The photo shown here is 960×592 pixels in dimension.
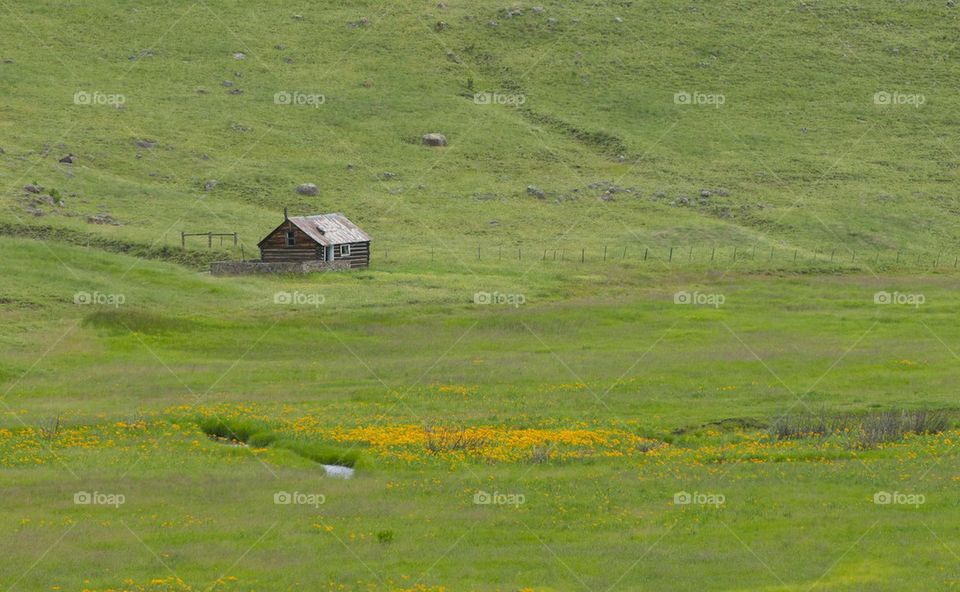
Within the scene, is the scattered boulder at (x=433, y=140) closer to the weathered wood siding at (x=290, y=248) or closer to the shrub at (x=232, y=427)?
the weathered wood siding at (x=290, y=248)

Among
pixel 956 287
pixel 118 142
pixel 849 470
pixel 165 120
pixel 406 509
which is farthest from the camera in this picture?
pixel 165 120

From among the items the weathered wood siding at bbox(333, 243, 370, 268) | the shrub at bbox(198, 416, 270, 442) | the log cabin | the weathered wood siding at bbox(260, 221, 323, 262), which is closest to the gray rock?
the log cabin

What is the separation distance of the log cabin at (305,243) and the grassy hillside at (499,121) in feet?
25.8

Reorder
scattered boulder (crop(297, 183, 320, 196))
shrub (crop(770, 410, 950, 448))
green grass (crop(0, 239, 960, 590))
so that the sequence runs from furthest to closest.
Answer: scattered boulder (crop(297, 183, 320, 196)) → shrub (crop(770, 410, 950, 448)) → green grass (crop(0, 239, 960, 590))

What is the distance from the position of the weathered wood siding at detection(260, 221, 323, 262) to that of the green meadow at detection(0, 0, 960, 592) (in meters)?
4.24

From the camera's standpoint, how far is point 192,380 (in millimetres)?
51281

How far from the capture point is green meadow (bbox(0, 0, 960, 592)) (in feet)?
110

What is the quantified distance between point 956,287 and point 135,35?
264ft

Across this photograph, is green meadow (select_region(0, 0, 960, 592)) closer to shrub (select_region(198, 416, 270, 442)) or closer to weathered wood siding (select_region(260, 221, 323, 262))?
shrub (select_region(198, 416, 270, 442))

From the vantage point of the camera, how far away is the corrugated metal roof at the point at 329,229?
7975 cm

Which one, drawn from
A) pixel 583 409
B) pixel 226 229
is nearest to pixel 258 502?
pixel 583 409

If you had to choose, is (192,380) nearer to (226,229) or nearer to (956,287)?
(226,229)

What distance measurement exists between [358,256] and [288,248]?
4.19m

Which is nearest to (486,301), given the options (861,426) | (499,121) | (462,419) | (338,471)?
(462,419)
